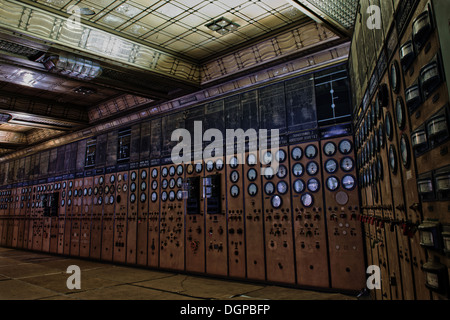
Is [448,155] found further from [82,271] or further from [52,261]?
[52,261]

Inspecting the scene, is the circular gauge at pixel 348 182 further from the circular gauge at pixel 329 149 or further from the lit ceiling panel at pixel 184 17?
the lit ceiling panel at pixel 184 17

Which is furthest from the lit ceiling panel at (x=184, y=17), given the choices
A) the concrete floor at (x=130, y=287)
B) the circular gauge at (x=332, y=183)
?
the concrete floor at (x=130, y=287)

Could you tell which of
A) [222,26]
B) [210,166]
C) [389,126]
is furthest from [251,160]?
[389,126]

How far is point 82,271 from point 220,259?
3880 millimetres

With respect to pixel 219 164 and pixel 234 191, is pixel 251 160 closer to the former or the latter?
pixel 234 191

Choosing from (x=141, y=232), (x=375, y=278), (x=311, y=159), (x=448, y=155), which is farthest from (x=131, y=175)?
(x=448, y=155)

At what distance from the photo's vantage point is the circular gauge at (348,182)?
540cm

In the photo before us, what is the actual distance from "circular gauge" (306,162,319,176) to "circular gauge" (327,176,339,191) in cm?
29

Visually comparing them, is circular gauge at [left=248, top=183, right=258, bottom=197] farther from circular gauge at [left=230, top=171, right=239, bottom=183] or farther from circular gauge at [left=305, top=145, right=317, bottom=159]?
circular gauge at [left=305, top=145, right=317, bottom=159]

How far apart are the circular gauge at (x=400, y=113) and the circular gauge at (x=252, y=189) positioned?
4.19 m

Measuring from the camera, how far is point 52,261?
33.5 feet

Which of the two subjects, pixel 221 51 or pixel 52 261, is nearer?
pixel 221 51

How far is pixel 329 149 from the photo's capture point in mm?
5738

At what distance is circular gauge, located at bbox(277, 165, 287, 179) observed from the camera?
20.5 feet
